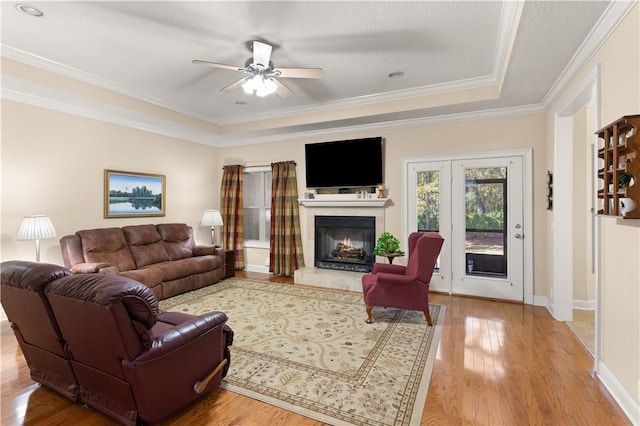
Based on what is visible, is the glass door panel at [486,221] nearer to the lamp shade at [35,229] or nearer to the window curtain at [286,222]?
the window curtain at [286,222]

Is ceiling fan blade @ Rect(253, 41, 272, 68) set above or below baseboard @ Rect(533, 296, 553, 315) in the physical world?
above

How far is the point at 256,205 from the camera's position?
649 centimetres

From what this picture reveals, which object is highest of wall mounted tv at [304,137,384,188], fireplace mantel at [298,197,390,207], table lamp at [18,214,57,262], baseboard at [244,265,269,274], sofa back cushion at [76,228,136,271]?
wall mounted tv at [304,137,384,188]

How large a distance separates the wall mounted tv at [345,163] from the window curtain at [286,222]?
0.41 m

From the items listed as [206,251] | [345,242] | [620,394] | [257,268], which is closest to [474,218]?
[345,242]

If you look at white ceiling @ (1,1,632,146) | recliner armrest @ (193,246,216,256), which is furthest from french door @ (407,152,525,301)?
recliner armrest @ (193,246,216,256)

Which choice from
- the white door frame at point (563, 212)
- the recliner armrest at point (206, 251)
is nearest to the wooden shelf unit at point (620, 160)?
the white door frame at point (563, 212)

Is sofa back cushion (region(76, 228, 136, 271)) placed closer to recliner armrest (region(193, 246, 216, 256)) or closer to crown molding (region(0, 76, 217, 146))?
recliner armrest (region(193, 246, 216, 256))

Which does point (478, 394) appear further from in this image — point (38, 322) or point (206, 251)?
point (206, 251)

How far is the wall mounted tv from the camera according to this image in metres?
5.07

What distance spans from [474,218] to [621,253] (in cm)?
240

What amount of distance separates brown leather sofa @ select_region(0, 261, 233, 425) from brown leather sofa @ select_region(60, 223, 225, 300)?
1.78 metres

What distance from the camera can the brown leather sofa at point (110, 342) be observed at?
1663 mm

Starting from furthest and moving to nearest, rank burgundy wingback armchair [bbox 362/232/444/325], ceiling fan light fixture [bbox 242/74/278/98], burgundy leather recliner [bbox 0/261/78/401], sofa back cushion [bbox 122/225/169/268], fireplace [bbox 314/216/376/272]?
fireplace [bbox 314/216/376/272]
sofa back cushion [bbox 122/225/169/268]
burgundy wingback armchair [bbox 362/232/444/325]
ceiling fan light fixture [bbox 242/74/278/98]
burgundy leather recliner [bbox 0/261/78/401]
